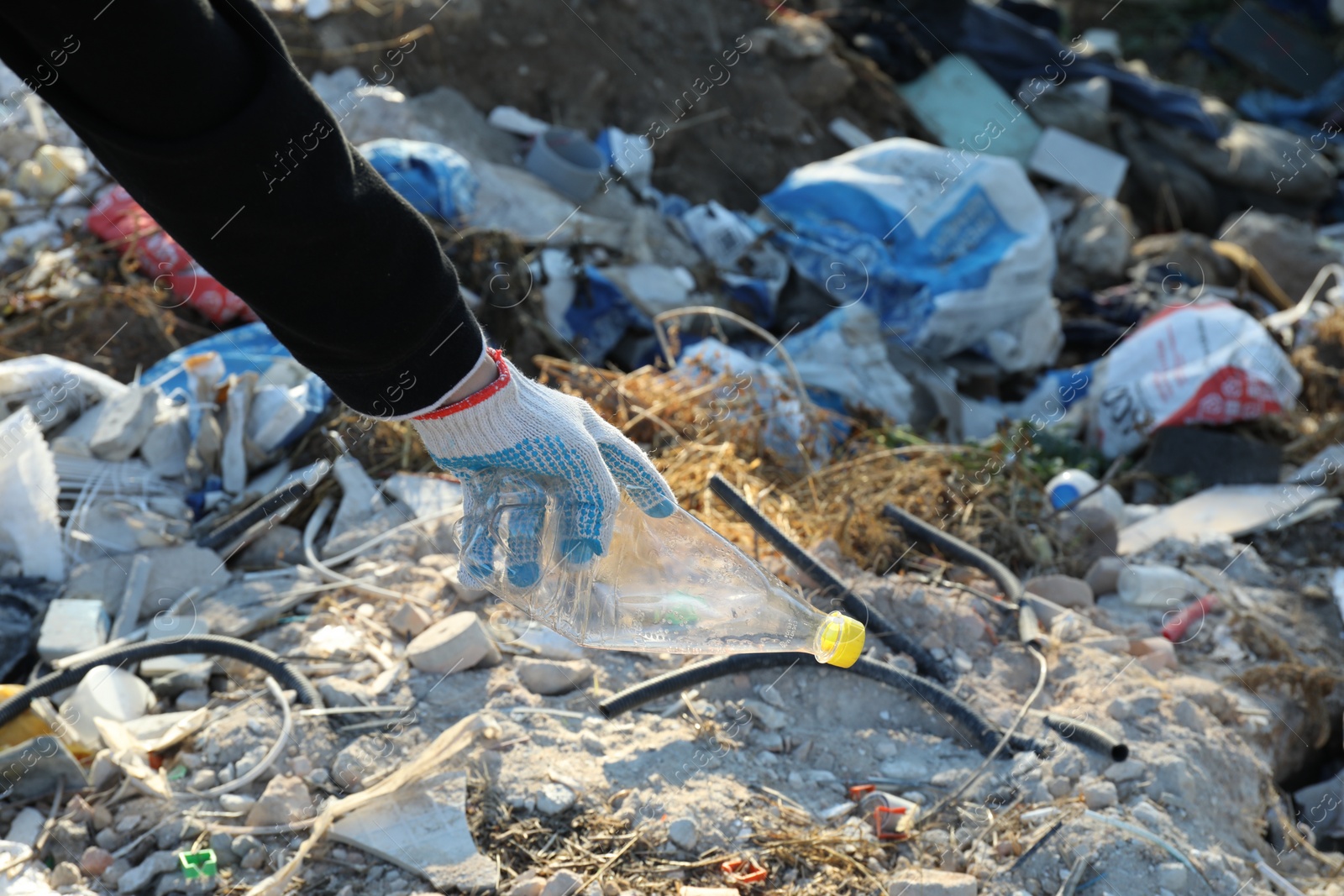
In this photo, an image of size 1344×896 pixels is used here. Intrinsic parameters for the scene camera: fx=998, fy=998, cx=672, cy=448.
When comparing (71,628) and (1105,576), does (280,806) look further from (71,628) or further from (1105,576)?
(1105,576)

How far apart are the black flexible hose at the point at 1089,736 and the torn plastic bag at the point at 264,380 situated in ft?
6.92

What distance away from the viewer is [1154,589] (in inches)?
118

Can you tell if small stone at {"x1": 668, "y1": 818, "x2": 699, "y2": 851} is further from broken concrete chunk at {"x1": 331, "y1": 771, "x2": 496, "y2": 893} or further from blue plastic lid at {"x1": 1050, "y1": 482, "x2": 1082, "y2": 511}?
blue plastic lid at {"x1": 1050, "y1": 482, "x2": 1082, "y2": 511}

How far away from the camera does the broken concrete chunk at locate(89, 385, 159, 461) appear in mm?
2865

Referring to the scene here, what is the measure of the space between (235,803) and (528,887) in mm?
632

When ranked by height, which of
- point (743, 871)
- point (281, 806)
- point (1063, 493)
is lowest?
point (1063, 493)

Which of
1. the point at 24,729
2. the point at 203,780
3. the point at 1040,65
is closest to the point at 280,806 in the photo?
the point at 203,780

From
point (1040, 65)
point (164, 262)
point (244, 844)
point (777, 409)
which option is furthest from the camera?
point (1040, 65)

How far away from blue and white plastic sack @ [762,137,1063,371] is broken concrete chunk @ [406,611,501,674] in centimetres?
266

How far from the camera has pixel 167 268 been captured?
394 cm

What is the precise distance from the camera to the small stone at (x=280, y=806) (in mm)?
Answer: 1928

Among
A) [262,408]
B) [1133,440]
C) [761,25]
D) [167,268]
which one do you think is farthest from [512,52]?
[1133,440]

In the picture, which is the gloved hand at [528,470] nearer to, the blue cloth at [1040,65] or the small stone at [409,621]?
the small stone at [409,621]

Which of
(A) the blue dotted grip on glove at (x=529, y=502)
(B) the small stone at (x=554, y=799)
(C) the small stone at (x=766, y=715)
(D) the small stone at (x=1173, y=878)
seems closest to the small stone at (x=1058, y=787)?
(D) the small stone at (x=1173, y=878)
